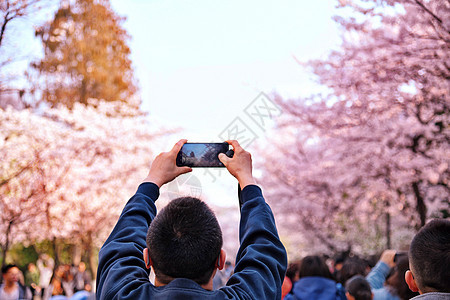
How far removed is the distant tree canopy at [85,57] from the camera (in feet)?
80.0

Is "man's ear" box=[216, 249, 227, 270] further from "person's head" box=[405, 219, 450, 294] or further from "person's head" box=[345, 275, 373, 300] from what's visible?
"person's head" box=[345, 275, 373, 300]

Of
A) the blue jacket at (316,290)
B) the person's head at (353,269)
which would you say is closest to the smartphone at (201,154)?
the blue jacket at (316,290)

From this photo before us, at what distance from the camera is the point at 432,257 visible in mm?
2004

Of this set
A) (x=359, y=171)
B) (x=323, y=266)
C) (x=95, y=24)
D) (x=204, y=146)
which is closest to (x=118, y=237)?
(x=204, y=146)

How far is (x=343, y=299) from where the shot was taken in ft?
13.8

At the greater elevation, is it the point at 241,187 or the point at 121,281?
the point at 241,187

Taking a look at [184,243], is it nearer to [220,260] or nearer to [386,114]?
[220,260]

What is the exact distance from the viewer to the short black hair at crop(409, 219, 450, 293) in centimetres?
197

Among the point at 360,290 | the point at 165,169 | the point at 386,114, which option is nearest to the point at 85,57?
the point at 386,114

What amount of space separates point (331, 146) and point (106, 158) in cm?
814

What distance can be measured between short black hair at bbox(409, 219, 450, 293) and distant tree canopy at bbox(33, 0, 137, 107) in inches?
937

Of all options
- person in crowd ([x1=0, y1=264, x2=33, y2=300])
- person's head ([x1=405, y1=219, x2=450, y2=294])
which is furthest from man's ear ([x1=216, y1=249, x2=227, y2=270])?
person in crowd ([x1=0, y1=264, x2=33, y2=300])

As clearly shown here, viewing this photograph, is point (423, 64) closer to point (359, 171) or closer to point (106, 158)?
point (359, 171)

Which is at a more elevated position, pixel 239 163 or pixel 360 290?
pixel 239 163
